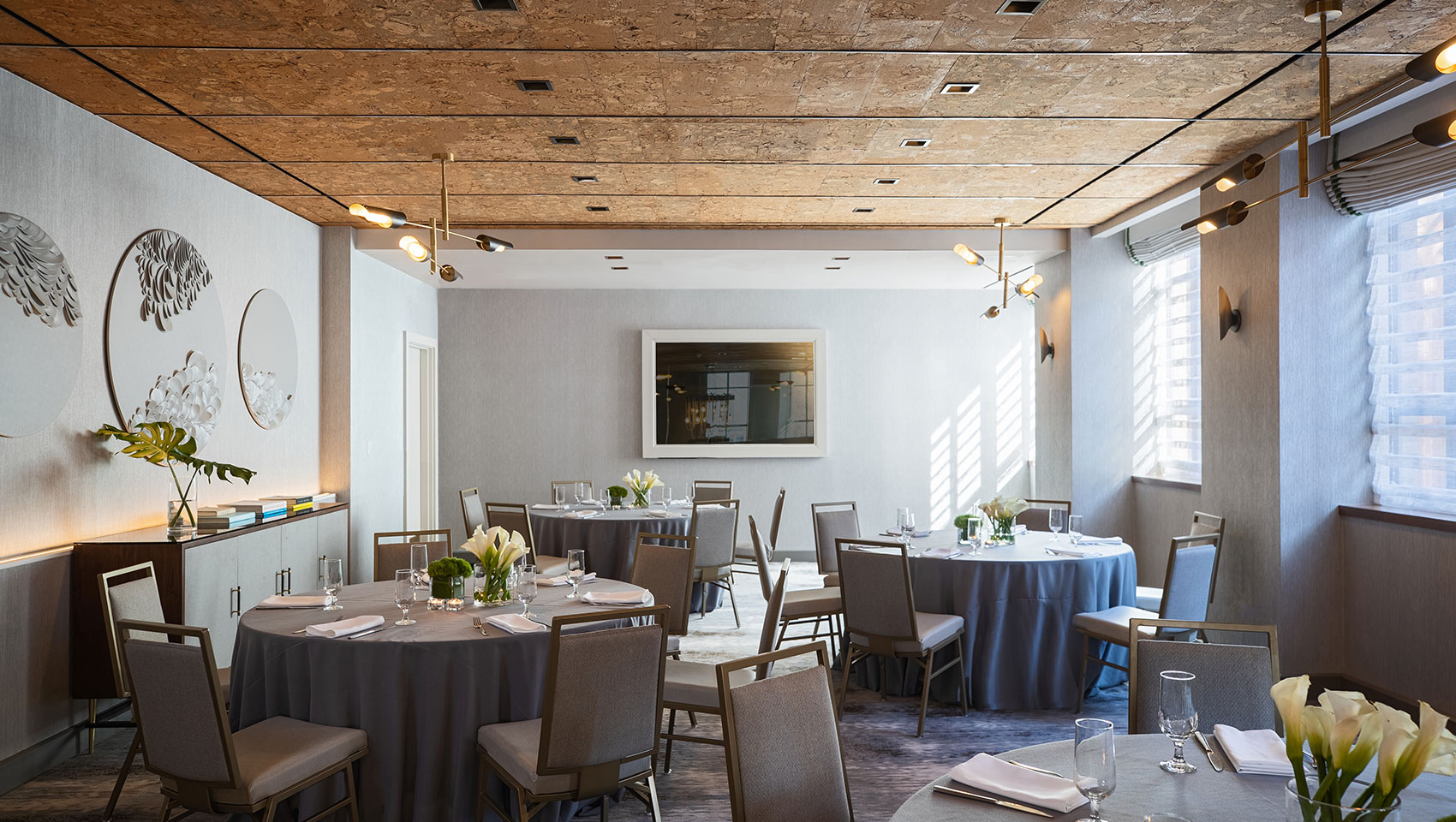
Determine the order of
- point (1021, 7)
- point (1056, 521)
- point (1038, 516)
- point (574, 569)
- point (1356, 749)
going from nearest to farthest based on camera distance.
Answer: point (1356, 749) → point (1021, 7) → point (574, 569) → point (1056, 521) → point (1038, 516)

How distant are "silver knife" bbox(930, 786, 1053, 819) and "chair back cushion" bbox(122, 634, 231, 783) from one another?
205 centimetres

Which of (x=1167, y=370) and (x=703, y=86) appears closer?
(x=703, y=86)

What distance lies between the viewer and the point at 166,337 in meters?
5.24

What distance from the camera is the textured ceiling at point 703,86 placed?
3.52m

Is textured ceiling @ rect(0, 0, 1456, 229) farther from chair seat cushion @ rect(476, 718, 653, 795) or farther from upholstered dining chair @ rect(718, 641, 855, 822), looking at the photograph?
chair seat cushion @ rect(476, 718, 653, 795)

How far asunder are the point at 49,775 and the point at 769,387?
726cm

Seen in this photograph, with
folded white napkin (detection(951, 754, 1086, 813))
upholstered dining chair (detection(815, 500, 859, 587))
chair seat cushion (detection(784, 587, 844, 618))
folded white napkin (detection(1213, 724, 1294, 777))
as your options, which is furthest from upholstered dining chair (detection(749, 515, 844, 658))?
folded white napkin (detection(951, 754, 1086, 813))

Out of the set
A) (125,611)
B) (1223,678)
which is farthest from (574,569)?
(1223,678)

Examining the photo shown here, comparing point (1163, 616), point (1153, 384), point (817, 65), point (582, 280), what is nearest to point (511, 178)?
point (817, 65)

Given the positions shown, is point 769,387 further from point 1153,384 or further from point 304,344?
point 304,344

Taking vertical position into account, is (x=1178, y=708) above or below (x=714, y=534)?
above

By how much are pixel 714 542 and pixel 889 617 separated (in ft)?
8.08

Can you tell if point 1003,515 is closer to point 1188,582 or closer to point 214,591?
point 1188,582

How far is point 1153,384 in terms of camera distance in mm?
8070
